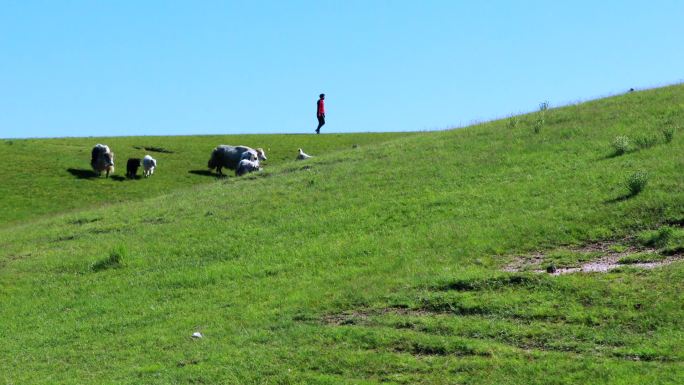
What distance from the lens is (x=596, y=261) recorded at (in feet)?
58.3

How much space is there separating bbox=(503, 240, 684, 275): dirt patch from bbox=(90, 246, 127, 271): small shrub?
10.7m

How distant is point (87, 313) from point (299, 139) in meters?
36.3

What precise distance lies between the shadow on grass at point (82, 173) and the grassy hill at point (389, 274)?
10.8m

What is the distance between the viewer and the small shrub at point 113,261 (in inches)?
942

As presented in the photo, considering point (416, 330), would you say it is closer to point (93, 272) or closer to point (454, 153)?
point (93, 272)

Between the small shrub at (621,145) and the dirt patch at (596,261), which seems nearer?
the dirt patch at (596,261)

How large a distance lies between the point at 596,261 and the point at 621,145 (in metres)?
9.44

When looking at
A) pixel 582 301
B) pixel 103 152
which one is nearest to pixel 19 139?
pixel 103 152

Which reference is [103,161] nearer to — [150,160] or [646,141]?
[150,160]

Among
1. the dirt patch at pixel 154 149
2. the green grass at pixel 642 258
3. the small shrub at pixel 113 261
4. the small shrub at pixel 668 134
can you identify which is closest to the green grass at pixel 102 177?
the dirt patch at pixel 154 149

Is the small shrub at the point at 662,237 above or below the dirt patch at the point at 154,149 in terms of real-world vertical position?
below

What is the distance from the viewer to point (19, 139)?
53.7m

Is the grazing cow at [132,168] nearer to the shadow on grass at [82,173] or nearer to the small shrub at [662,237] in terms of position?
the shadow on grass at [82,173]

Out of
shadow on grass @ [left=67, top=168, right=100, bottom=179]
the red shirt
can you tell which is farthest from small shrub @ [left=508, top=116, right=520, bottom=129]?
shadow on grass @ [left=67, top=168, right=100, bottom=179]
